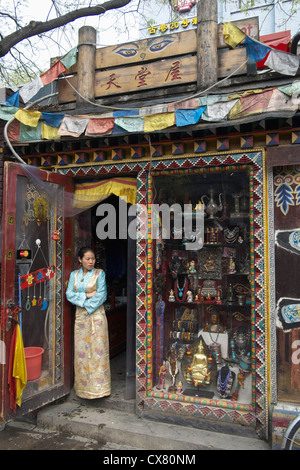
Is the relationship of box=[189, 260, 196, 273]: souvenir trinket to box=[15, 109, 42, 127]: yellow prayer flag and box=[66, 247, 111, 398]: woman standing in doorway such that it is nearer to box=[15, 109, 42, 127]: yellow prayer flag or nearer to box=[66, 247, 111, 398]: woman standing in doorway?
box=[66, 247, 111, 398]: woman standing in doorway

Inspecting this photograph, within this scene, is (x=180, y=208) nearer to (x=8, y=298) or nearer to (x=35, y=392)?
(x=8, y=298)

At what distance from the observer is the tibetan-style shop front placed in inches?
156

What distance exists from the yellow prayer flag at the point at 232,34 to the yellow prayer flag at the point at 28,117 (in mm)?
2521

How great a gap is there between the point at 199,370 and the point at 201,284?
1.22m

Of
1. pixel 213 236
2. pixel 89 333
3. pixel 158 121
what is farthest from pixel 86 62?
pixel 89 333

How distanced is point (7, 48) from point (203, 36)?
3174 mm

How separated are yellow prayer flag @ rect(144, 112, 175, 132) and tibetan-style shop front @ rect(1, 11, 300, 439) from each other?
2 cm

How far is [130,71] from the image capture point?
4.82 meters

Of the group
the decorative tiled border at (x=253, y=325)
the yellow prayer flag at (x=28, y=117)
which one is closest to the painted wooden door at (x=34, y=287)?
the yellow prayer flag at (x=28, y=117)

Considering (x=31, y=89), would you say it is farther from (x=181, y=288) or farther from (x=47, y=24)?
(x=181, y=288)

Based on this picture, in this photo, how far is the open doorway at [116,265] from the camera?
477 centimetres

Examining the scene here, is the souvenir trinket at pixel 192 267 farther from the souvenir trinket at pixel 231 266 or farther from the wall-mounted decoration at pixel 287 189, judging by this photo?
the wall-mounted decoration at pixel 287 189

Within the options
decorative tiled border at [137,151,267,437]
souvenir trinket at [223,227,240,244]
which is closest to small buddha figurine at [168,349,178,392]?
decorative tiled border at [137,151,267,437]

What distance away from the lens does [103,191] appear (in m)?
4.91
